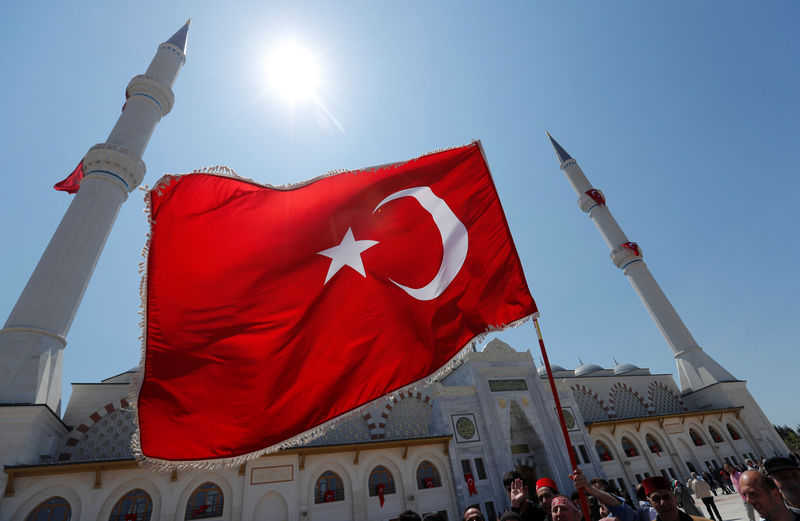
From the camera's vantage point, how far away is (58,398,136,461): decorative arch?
1196 centimetres

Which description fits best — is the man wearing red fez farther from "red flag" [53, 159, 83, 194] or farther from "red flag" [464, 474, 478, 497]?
"red flag" [53, 159, 83, 194]

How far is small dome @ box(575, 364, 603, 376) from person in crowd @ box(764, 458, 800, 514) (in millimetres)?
28377

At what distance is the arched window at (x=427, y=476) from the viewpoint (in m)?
14.1

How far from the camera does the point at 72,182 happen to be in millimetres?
15703

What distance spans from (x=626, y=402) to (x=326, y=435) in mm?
18428

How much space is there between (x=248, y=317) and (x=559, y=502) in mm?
3184

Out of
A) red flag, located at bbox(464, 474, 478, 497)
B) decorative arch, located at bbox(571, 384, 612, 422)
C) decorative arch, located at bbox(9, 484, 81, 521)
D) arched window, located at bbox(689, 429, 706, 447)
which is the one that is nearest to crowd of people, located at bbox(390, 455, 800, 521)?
decorative arch, located at bbox(9, 484, 81, 521)

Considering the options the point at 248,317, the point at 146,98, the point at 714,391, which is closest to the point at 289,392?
the point at 248,317

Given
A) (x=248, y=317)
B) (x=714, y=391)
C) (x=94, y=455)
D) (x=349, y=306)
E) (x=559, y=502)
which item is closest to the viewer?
(x=559, y=502)

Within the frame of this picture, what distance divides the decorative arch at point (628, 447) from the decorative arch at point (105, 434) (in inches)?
851

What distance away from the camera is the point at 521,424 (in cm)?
1773

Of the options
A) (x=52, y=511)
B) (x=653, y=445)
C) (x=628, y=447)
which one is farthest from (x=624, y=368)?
(x=52, y=511)

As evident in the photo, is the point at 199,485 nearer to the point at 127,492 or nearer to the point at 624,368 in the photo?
the point at 127,492

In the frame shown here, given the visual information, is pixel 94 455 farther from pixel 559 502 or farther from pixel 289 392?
pixel 559 502
